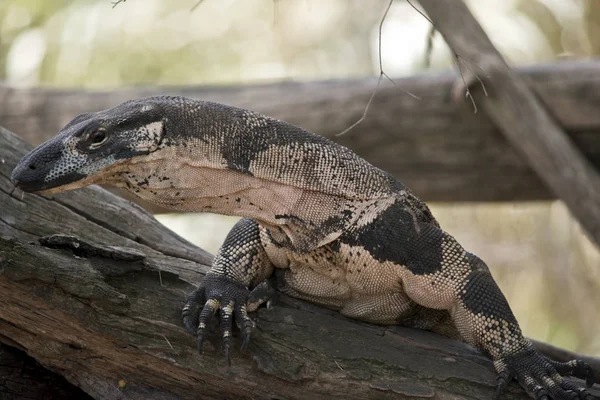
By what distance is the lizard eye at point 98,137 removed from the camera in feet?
11.9

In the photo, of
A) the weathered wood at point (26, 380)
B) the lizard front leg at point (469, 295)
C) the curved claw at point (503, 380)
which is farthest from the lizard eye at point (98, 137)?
the curved claw at point (503, 380)

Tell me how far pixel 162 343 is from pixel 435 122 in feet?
14.0

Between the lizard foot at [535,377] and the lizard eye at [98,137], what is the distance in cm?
215

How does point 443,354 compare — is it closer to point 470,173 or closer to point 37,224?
point 37,224

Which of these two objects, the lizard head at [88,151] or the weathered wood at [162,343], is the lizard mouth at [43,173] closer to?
the lizard head at [88,151]

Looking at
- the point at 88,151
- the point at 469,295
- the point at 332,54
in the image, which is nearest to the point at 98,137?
the point at 88,151

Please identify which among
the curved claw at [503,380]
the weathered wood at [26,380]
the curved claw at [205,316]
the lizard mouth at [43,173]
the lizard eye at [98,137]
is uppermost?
the lizard eye at [98,137]

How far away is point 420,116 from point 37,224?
413cm

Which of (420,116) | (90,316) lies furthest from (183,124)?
(420,116)

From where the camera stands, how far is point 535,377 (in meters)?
3.98

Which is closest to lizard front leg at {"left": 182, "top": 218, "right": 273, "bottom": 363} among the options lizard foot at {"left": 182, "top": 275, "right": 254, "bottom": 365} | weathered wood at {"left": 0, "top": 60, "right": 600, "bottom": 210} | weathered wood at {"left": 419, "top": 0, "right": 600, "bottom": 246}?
lizard foot at {"left": 182, "top": 275, "right": 254, "bottom": 365}

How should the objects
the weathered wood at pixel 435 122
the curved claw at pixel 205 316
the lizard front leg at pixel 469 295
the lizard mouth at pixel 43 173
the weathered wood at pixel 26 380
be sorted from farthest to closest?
the weathered wood at pixel 435 122 < the weathered wood at pixel 26 380 < the lizard front leg at pixel 469 295 < the curved claw at pixel 205 316 < the lizard mouth at pixel 43 173

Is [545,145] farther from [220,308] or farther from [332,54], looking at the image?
[332,54]

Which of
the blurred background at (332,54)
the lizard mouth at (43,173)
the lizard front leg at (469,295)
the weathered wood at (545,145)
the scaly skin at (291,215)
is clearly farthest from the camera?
the blurred background at (332,54)
